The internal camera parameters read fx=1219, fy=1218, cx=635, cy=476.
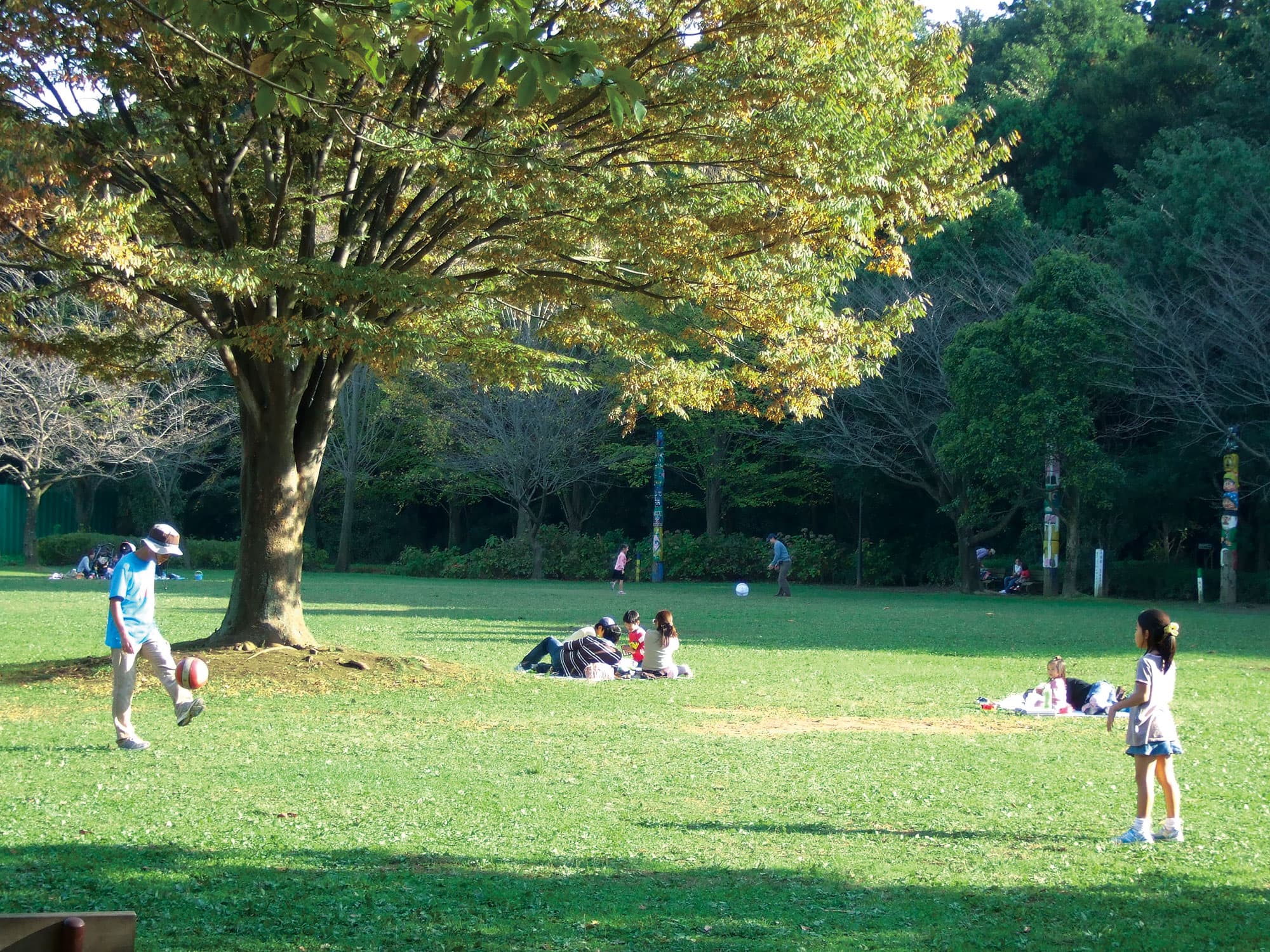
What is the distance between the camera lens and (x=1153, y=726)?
685 centimetres

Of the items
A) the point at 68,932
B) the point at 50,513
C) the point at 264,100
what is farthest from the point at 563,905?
the point at 50,513

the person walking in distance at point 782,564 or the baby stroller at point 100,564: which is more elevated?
the person walking in distance at point 782,564

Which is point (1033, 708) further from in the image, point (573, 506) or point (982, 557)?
point (573, 506)

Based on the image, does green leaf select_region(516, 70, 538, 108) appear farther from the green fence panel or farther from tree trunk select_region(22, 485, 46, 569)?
the green fence panel

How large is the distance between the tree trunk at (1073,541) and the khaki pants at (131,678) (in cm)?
2934

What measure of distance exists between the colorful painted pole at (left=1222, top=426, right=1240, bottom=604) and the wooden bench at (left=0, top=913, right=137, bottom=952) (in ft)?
109

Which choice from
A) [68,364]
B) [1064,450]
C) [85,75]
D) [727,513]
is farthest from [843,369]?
[727,513]

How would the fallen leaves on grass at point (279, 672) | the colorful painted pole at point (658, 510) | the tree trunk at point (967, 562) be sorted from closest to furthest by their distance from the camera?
the fallen leaves on grass at point (279, 672), the tree trunk at point (967, 562), the colorful painted pole at point (658, 510)

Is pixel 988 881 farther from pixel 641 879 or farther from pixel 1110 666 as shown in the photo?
pixel 1110 666

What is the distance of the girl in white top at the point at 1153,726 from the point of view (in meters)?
6.84

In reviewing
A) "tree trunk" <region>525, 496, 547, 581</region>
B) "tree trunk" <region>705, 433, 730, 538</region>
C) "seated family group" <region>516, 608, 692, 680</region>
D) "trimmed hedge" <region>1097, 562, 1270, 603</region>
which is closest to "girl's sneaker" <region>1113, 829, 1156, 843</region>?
"seated family group" <region>516, 608, 692, 680</region>

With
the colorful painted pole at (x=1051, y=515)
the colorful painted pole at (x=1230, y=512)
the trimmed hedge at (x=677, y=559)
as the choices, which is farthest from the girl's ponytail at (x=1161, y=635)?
the trimmed hedge at (x=677, y=559)

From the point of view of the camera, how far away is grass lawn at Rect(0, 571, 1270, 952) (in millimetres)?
5301

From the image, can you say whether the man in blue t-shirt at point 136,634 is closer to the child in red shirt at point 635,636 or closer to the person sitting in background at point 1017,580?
the child in red shirt at point 635,636
